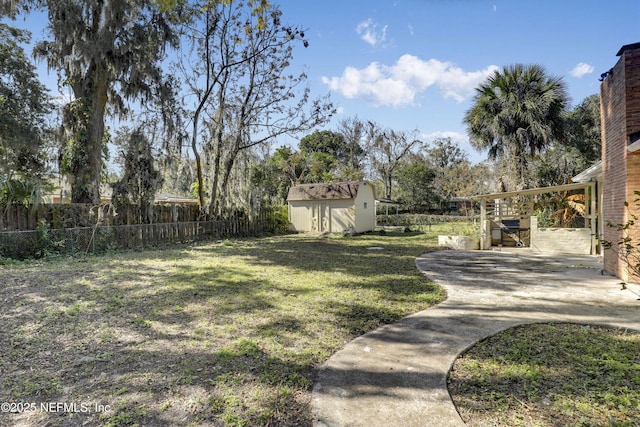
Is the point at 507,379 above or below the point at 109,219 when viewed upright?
below

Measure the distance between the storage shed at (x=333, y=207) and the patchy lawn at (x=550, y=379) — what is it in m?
13.2

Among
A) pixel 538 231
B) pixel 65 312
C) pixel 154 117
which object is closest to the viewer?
pixel 65 312

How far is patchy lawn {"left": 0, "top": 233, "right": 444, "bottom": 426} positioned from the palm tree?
977 centimetres

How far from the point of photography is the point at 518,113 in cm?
1294

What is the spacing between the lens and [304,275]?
21.1ft

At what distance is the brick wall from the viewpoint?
5.19 meters

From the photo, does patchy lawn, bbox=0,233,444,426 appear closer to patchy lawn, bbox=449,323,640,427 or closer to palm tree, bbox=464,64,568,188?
patchy lawn, bbox=449,323,640,427

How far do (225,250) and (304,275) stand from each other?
4.32m

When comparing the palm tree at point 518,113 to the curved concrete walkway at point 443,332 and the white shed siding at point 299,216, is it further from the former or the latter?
the white shed siding at point 299,216

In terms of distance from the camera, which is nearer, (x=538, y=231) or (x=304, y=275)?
(x=304, y=275)

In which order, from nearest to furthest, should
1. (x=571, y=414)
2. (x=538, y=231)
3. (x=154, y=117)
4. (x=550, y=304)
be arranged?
(x=571, y=414), (x=550, y=304), (x=538, y=231), (x=154, y=117)

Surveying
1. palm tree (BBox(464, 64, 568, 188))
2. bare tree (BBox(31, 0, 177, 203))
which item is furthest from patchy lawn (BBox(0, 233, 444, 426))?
palm tree (BBox(464, 64, 568, 188))

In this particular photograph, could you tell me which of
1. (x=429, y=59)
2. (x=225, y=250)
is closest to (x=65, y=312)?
(x=225, y=250)

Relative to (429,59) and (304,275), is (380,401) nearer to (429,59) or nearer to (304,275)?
(304,275)
